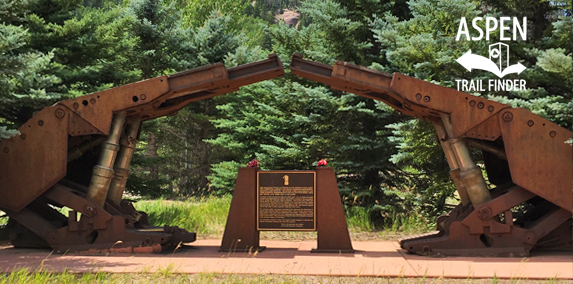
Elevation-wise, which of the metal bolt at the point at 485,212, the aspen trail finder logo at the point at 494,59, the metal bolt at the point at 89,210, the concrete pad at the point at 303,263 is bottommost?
the concrete pad at the point at 303,263

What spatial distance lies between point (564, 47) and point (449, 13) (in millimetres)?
2284

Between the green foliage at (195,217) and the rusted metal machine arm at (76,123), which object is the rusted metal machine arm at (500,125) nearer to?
the rusted metal machine arm at (76,123)

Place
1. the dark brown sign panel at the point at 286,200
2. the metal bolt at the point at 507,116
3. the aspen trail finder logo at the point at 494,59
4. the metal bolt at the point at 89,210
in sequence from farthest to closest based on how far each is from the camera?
the aspen trail finder logo at the point at 494,59 → the dark brown sign panel at the point at 286,200 → the metal bolt at the point at 89,210 → the metal bolt at the point at 507,116

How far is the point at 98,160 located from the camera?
8.90 metres

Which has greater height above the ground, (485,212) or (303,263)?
(485,212)

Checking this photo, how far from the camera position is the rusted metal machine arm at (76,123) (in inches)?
346

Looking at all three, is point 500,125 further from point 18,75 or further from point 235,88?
point 18,75

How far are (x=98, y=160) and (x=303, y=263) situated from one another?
3.90 meters

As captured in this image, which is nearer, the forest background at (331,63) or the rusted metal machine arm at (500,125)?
the rusted metal machine arm at (500,125)

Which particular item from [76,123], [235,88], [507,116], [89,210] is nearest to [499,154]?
[507,116]

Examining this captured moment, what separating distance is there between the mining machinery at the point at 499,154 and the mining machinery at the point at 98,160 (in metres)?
2.04

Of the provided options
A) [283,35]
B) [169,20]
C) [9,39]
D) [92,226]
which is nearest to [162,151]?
[169,20]

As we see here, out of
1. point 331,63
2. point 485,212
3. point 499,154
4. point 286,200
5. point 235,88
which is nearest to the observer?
point 485,212

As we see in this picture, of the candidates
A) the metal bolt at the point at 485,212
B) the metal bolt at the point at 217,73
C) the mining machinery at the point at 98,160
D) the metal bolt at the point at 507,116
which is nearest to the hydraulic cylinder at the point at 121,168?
the mining machinery at the point at 98,160
